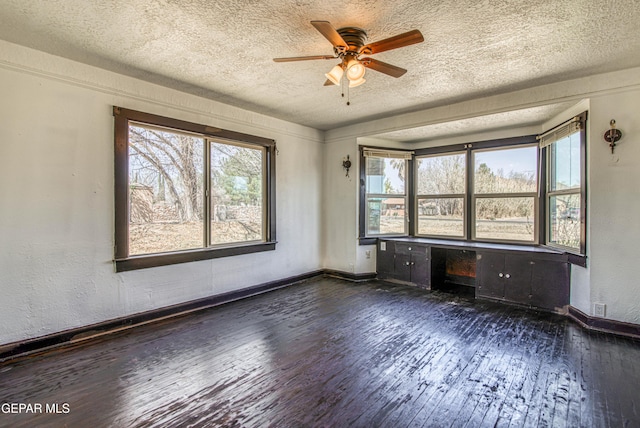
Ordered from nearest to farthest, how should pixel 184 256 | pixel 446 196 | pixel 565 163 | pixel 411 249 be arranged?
pixel 184 256 < pixel 565 163 < pixel 411 249 < pixel 446 196

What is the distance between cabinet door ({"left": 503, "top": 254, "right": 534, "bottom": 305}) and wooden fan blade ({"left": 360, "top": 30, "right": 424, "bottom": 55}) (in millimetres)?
3326

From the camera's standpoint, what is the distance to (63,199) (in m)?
2.96

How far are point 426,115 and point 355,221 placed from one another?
6.83 feet

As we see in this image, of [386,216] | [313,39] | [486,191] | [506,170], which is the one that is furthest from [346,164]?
[313,39]

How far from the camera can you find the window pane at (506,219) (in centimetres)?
462

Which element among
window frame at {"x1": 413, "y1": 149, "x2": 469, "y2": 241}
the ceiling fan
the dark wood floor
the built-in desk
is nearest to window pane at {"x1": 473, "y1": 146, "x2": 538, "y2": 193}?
window frame at {"x1": 413, "y1": 149, "x2": 469, "y2": 241}

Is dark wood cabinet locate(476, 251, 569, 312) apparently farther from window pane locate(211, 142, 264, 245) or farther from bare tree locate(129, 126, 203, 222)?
bare tree locate(129, 126, 203, 222)

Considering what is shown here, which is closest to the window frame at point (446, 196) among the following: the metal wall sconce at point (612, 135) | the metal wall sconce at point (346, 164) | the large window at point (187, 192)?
the metal wall sconce at point (346, 164)

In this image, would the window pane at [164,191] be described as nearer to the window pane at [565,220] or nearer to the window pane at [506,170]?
the window pane at [506,170]

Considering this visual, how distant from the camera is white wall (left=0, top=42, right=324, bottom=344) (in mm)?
2699

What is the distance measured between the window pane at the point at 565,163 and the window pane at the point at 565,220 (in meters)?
0.17

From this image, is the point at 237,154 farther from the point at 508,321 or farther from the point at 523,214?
the point at 523,214

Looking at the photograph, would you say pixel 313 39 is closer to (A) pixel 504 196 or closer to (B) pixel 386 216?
(B) pixel 386 216

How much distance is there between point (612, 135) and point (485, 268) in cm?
211
